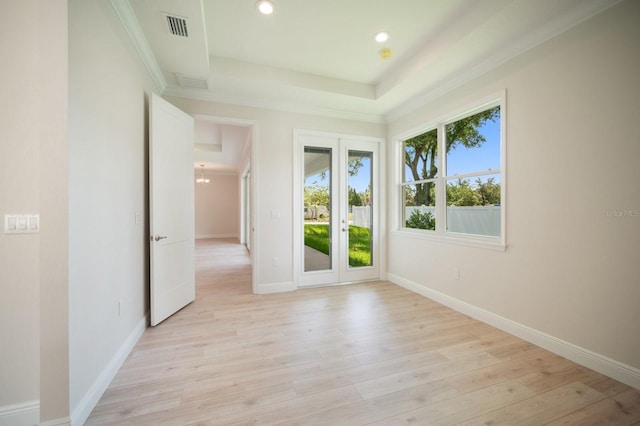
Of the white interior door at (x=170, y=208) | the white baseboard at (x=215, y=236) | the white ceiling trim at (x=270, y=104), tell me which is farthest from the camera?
the white baseboard at (x=215, y=236)

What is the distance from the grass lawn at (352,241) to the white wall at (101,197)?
2223 mm

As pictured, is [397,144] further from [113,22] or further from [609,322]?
[113,22]

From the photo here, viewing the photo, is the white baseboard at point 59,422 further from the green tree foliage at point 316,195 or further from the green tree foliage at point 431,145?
the green tree foliage at point 431,145

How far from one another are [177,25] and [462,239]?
3.53 m

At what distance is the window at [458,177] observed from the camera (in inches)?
108

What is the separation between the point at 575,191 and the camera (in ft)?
6.64

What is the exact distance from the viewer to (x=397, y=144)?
4.17 m

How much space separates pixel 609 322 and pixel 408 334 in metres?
1.43

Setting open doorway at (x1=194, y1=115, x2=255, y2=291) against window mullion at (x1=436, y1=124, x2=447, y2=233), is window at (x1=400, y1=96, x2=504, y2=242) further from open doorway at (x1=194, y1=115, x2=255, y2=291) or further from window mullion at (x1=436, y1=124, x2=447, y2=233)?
open doorway at (x1=194, y1=115, x2=255, y2=291)

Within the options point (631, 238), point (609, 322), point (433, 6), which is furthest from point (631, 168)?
point (433, 6)

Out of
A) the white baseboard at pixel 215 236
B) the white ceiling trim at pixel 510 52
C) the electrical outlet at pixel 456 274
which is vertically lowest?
the white baseboard at pixel 215 236

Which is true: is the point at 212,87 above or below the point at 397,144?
above

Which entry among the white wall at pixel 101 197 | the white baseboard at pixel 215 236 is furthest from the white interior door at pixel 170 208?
the white baseboard at pixel 215 236

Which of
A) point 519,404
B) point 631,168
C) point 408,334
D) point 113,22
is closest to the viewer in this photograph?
point 519,404
